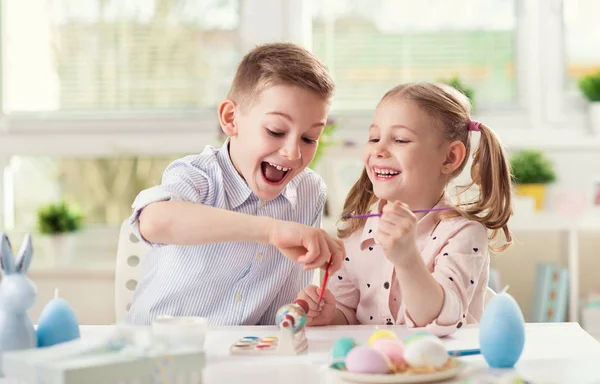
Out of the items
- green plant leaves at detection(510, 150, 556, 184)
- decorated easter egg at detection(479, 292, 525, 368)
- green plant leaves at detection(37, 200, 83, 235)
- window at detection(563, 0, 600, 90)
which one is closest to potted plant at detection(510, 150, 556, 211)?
green plant leaves at detection(510, 150, 556, 184)

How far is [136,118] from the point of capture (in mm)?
3375

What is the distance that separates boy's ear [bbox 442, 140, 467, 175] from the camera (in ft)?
5.52

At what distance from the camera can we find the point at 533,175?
291cm

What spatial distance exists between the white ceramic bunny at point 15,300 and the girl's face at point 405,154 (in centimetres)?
74

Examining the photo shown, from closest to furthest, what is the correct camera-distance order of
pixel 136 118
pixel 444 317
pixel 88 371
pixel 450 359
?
pixel 88 371, pixel 450 359, pixel 444 317, pixel 136 118

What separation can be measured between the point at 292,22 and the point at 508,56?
864 millimetres

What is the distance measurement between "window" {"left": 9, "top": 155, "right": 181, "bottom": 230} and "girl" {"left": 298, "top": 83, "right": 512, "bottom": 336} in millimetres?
1813

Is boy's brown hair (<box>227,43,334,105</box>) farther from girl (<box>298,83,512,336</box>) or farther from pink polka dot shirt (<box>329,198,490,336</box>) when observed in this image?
pink polka dot shirt (<box>329,198,490,336</box>)

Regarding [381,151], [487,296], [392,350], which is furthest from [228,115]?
[392,350]

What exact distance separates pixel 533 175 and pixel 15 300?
7.15ft

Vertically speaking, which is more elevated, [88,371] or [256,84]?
[256,84]

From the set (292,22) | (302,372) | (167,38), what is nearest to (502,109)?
(292,22)

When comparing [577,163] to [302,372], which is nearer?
[302,372]

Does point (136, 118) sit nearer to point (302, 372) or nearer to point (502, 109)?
point (502, 109)
